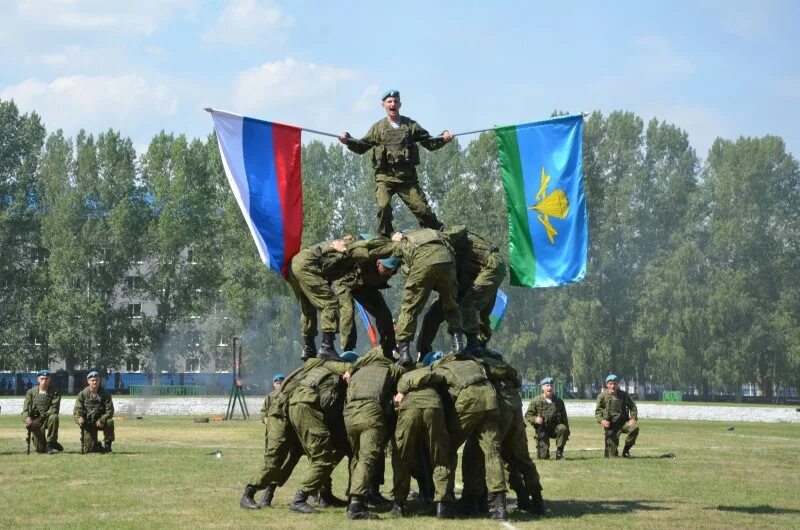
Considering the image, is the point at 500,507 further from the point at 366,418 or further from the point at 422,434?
the point at 366,418

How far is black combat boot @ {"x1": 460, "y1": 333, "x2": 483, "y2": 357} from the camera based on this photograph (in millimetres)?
15233

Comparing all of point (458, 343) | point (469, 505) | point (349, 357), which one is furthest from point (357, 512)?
point (349, 357)

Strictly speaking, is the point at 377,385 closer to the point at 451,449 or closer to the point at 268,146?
the point at 451,449

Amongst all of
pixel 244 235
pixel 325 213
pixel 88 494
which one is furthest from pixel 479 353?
pixel 244 235

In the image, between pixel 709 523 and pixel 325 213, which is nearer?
pixel 709 523

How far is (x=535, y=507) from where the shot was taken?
48.4 feet

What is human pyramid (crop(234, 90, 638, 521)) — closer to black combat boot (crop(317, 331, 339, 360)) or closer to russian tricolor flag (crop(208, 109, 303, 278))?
black combat boot (crop(317, 331, 339, 360))

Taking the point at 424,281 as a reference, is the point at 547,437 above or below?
below

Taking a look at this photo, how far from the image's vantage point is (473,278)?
53.7 ft

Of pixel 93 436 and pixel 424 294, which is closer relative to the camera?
pixel 424 294

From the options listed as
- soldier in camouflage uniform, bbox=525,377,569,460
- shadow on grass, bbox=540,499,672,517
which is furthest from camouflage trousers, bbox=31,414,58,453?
shadow on grass, bbox=540,499,672,517

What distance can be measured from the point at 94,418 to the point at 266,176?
39.5 feet

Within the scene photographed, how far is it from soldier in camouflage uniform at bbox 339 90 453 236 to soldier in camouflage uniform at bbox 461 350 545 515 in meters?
2.71

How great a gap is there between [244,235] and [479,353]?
199 ft
